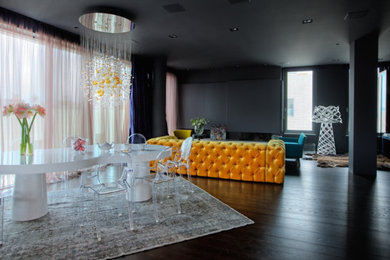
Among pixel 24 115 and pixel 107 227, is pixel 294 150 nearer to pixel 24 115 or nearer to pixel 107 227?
pixel 107 227

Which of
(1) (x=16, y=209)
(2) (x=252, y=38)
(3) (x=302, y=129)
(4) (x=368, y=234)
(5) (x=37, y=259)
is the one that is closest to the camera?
(5) (x=37, y=259)

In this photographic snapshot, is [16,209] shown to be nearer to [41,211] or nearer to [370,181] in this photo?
[41,211]

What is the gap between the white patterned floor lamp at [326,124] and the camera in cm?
779

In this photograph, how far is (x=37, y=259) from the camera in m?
2.02

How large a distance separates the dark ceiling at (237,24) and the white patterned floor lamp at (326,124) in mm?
1804

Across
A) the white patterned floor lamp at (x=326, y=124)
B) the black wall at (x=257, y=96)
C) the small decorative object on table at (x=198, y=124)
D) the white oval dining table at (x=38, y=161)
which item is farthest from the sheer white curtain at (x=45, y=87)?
the white patterned floor lamp at (x=326, y=124)

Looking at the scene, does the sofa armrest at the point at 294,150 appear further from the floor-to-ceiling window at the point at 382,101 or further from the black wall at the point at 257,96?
the floor-to-ceiling window at the point at 382,101

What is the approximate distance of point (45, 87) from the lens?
4418mm

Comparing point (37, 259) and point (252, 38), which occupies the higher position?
point (252, 38)

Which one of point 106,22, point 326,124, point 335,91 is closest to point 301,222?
point 106,22

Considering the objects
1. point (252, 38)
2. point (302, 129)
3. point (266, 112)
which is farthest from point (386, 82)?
point (252, 38)

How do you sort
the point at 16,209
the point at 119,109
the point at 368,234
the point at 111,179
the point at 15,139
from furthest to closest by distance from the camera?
1. the point at 119,109
2. the point at 111,179
3. the point at 15,139
4. the point at 16,209
5. the point at 368,234

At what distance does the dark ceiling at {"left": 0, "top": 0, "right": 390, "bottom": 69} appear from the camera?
363 cm

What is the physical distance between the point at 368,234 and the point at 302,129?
21.4 feet
